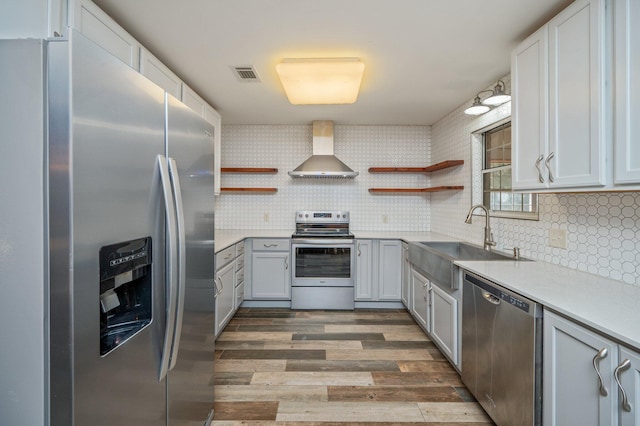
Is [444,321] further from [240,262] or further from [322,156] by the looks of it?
[322,156]

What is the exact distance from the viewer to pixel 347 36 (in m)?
1.91

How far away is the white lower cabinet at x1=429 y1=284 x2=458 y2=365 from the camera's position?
217 cm

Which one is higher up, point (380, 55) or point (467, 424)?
point (380, 55)

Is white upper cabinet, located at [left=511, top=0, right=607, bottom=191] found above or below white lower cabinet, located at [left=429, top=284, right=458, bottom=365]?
above

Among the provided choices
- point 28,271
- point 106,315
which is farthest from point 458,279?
point 28,271

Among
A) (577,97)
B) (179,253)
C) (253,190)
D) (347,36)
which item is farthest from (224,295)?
(577,97)

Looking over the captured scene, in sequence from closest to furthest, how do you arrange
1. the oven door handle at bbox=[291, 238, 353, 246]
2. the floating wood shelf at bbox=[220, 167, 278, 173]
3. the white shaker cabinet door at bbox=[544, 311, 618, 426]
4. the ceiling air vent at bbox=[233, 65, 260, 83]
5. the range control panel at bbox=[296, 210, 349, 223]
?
1. the white shaker cabinet door at bbox=[544, 311, 618, 426]
2. the ceiling air vent at bbox=[233, 65, 260, 83]
3. the oven door handle at bbox=[291, 238, 353, 246]
4. the floating wood shelf at bbox=[220, 167, 278, 173]
5. the range control panel at bbox=[296, 210, 349, 223]

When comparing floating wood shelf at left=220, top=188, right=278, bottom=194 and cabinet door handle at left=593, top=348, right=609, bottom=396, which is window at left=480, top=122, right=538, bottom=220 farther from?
floating wood shelf at left=220, top=188, right=278, bottom=194

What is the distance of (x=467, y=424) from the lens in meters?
1.72

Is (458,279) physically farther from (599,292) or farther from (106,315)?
(106,315)

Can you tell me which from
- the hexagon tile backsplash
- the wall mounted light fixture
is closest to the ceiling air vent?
the hexagon tile backsplash

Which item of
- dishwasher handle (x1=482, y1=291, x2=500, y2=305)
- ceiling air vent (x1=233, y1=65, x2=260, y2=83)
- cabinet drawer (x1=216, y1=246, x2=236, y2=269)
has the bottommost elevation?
dishwasher handle (x1=482, y1=291, x2=500, y2=305)

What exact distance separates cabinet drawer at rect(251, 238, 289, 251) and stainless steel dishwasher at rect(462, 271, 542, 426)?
2068mm

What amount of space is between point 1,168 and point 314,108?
291cm
